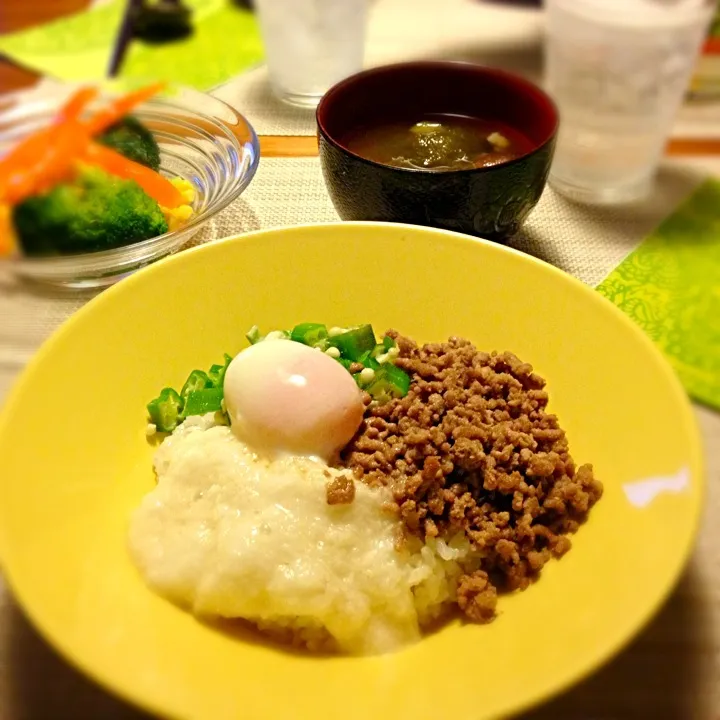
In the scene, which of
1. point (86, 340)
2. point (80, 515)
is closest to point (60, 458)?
point (80, 515)

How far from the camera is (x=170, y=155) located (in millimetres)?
1346

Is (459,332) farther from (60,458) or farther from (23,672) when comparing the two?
(23,672)

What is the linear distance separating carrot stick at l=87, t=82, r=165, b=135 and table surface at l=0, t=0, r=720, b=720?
2.21 feet

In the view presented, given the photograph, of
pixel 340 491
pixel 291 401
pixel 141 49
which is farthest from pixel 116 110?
pixel 141 49

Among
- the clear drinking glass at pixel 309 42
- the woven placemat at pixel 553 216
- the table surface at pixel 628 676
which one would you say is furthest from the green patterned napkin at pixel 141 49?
the table surface at pixel 628 676

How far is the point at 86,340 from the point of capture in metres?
1.13

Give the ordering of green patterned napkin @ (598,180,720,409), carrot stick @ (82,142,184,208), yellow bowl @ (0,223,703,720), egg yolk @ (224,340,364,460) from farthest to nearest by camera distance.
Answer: green patterned napkin @ (598,180,720,409)
egg yolk @ (224,340,364,460)
carrot stick @ (82,142,184,208)
yellow bowl @ (0,223,703,720)

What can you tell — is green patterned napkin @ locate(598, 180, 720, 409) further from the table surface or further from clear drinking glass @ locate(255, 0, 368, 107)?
clear drinking glass @ locate(255, 0, 368, 107)

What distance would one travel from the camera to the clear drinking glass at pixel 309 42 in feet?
6.30

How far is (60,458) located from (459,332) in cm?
72

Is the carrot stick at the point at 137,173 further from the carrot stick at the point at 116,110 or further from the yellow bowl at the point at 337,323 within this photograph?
the yellow bowl at the point at 337,323

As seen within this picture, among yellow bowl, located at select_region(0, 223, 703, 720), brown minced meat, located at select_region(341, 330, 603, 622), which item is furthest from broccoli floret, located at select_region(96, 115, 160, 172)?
brown minced meat, located at select_region(341, 330, 603, 622)

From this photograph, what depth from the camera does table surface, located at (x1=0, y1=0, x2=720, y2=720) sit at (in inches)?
33.6

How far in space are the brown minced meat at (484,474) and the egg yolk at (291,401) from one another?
0.05 metres
